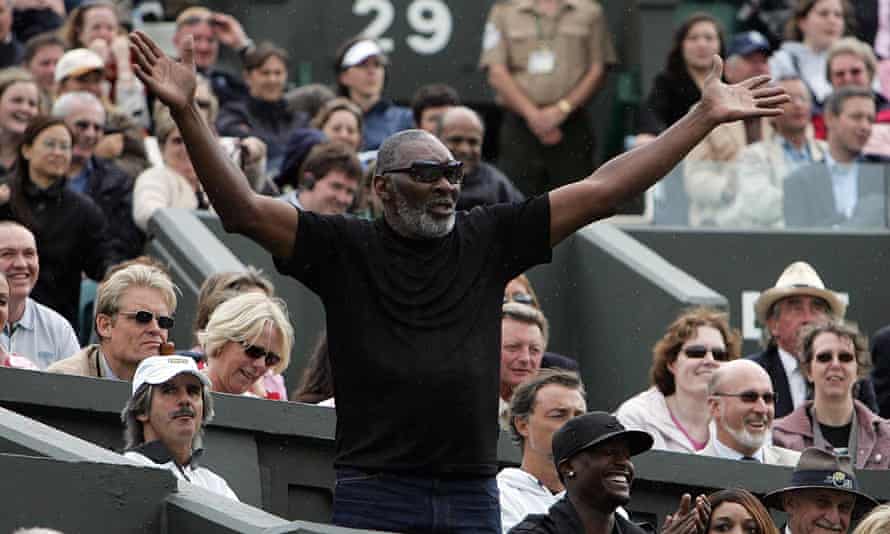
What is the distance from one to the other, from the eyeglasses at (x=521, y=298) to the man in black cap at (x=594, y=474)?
4.41 m

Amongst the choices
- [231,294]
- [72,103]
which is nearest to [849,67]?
[72,103]

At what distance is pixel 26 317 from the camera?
10.6 metres

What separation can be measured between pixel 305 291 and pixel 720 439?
3.90m

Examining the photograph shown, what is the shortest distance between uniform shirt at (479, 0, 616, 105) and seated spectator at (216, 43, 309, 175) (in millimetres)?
1889

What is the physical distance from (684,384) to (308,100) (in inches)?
265

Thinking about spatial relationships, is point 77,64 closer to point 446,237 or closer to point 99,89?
point 99,89

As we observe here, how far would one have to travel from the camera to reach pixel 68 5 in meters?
19.1

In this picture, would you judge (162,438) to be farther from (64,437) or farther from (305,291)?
(305,291)

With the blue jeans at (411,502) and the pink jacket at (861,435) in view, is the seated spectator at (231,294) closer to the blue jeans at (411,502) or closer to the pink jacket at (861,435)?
the pink jacket at (861,435)

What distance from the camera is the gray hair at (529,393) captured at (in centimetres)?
893

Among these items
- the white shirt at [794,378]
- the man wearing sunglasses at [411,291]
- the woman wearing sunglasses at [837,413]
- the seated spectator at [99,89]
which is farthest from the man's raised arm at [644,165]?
the seated spectator at [99,89]

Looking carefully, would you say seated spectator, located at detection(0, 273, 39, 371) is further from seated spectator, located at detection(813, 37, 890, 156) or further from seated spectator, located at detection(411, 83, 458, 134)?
seated spectator, located at detection(813, 37, 890, 156)

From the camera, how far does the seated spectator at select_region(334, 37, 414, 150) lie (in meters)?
16.8

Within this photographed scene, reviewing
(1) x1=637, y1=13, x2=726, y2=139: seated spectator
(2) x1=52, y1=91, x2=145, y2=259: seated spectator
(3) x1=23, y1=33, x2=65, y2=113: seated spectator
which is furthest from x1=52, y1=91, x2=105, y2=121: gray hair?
(1) x1=637, y1=13, x2=726, y2=139: seated spectator
